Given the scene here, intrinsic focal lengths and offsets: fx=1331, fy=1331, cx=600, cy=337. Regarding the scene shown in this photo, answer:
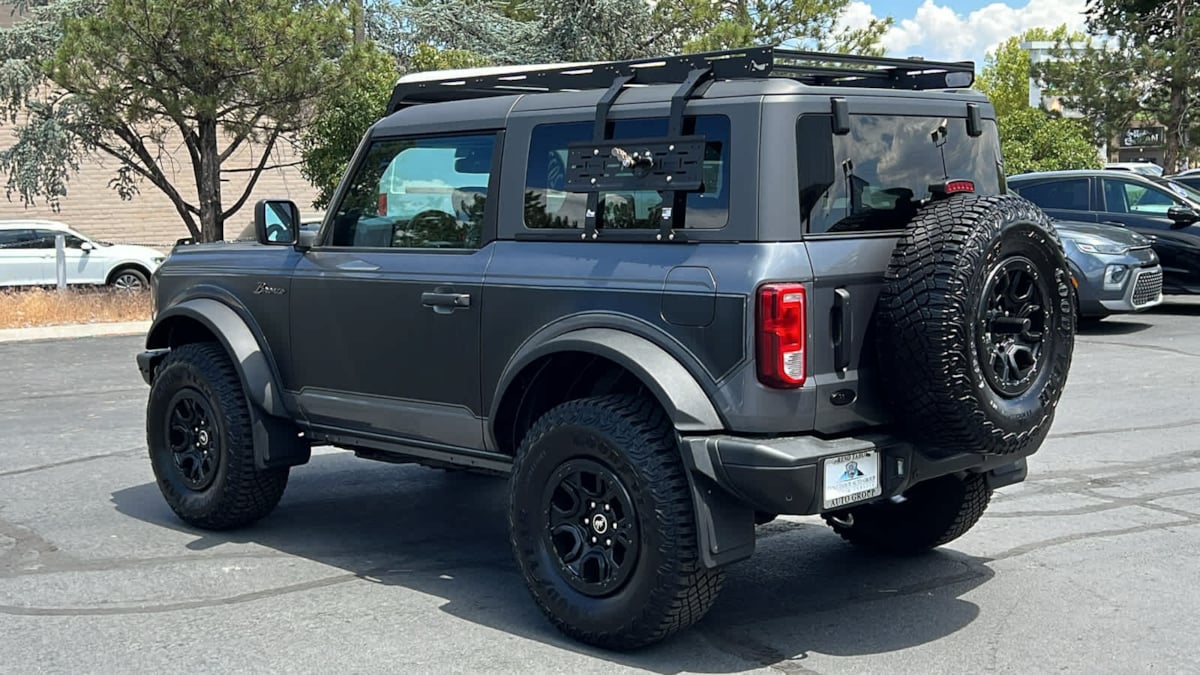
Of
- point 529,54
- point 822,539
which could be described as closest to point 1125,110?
point 529,54

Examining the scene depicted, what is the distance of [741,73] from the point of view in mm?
4785

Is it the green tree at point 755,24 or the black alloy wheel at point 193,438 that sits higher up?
the green tree at point 755,24

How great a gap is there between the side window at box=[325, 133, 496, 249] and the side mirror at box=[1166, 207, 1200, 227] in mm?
12058

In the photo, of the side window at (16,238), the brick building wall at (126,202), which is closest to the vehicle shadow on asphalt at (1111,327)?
the side window at (16,238)

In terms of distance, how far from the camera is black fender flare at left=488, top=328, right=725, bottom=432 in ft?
14.8

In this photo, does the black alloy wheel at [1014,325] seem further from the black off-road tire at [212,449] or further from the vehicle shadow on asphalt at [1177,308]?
the vehicle shadow on asphalt at [1177,308]

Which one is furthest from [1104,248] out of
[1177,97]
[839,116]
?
[1177,97]

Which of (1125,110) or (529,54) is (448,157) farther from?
(1125,110)

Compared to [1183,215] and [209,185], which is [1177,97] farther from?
[209,185]

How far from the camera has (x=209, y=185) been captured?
63.2 feet

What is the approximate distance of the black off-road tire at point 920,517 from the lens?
567cm

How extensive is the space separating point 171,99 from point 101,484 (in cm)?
1031

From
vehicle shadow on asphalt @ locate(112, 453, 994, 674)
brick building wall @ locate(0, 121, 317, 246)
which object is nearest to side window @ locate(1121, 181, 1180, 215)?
vehicle shadow on asphalt @ locate(112, 453, 994, 674)

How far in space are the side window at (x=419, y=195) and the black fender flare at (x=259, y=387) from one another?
64 cm
